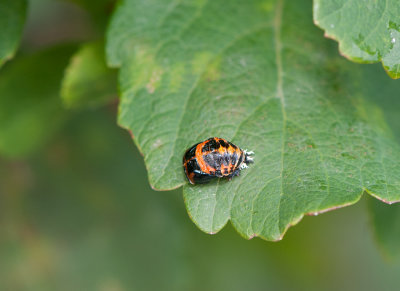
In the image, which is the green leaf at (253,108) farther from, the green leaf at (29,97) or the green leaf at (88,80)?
the green leaf at (29,97)

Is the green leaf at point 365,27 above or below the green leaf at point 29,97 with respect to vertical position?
above

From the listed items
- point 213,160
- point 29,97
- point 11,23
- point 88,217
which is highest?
point 11,23

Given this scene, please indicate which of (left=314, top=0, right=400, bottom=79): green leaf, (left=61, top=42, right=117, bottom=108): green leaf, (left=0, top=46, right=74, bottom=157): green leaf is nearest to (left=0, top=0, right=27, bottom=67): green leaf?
(left=61, top=42, right=117, bottom=108): green leaf

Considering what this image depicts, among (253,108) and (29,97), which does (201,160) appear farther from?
(29,97)

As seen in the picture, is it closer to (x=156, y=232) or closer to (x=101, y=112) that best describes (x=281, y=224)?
(x=156, y=232)

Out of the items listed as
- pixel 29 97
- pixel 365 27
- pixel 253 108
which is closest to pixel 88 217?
pixel 29 97

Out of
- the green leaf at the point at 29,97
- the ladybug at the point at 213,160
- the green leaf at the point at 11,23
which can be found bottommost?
the green leaf at the point at 29,97

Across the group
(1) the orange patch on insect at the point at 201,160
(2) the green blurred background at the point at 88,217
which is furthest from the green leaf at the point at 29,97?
(1) the orange patch on insect at the point at 201,160
